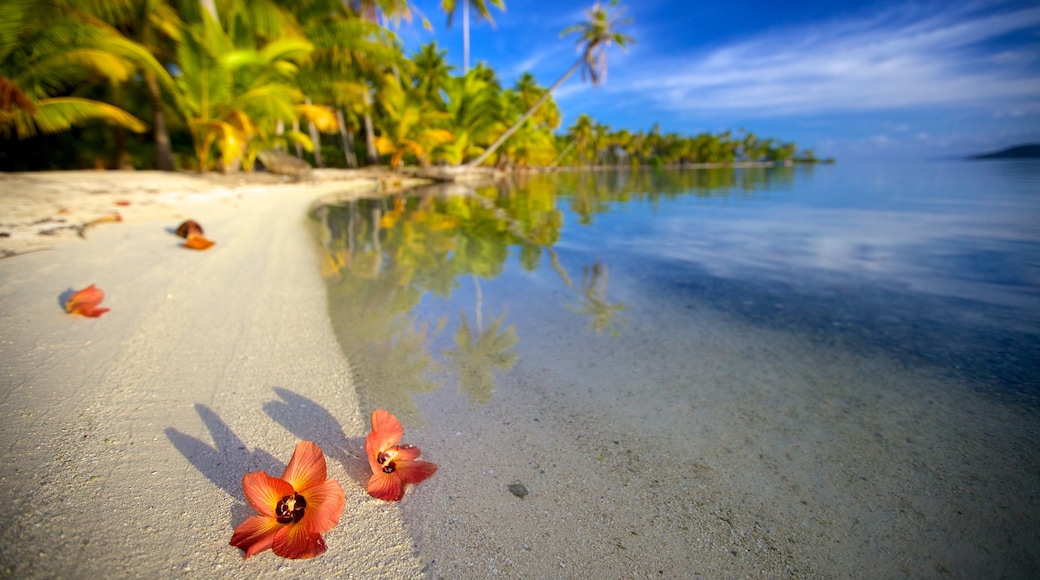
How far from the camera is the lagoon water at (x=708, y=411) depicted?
49.9 inches

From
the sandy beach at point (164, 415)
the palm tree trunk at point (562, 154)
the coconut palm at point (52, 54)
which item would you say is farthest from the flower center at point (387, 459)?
the palm tree trunk at point (562, 154)

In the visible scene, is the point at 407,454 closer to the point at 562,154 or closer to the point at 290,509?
the point at 290,509

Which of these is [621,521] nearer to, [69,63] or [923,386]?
[923,386]

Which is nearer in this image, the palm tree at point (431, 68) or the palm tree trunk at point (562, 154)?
the palm tree at point (431, 68)

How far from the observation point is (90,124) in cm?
1234

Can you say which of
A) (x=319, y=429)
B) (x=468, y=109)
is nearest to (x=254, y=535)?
(x=319, y=429)

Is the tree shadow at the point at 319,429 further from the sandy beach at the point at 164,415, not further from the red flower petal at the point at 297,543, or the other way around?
the red flower petal at the point at 297,543

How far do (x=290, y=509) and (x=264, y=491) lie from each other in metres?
0.09

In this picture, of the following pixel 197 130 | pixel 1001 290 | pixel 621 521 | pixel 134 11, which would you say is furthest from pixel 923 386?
pixel 134 11

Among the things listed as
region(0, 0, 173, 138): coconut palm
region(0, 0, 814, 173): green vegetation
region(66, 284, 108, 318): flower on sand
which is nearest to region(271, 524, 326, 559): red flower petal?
region(66, 284, 108, 318): flower on sand

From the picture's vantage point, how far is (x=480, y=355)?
8.11ft

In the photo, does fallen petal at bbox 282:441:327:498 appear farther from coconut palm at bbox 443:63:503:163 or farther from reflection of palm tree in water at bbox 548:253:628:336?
coconut palm at bbox 443:63:503:163

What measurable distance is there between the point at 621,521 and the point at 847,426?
128 centimetres

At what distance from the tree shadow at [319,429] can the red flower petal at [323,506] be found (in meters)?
0.20
